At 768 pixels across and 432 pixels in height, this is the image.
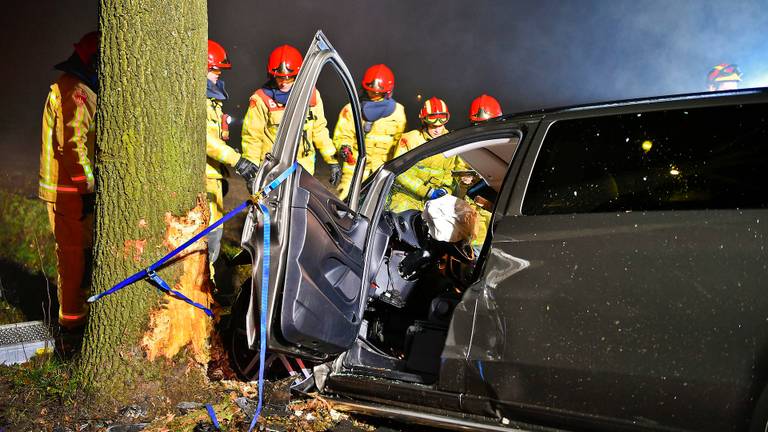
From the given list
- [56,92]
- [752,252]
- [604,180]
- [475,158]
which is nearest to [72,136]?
[56,92]

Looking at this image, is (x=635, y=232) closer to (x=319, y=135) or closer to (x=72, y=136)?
(x=72, y=136)

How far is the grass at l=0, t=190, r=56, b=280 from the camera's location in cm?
638

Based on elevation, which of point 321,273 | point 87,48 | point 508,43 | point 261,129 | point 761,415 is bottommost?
point 761,415

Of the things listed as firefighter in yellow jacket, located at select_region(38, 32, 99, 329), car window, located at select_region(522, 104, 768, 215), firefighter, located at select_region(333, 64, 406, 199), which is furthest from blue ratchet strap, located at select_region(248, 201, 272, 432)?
firefighter, located at select_region(333, 64, 406, 199)

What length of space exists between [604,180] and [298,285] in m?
1.37

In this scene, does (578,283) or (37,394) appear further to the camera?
(37,394)

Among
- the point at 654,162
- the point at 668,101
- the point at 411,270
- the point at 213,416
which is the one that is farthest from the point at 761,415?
the point at 213,416

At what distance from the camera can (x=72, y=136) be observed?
170 inches

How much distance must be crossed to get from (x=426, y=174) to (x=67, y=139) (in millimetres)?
3259

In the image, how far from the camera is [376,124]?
7.45 m

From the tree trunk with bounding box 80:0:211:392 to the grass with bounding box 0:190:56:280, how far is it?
11.0ft

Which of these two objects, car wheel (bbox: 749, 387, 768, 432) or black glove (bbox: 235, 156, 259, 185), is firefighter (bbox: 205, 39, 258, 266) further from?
car wheel (bbox: 749, 387, 768, 432)

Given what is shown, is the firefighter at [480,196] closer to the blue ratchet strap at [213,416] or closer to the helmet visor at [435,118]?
the helmet visor at [435,118]

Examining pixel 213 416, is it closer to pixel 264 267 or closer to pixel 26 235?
pixel 264 267
